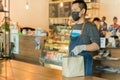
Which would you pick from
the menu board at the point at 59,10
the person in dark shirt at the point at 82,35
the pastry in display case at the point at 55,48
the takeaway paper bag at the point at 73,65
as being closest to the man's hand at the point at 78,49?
the person in dark shirt at the point at 82,35

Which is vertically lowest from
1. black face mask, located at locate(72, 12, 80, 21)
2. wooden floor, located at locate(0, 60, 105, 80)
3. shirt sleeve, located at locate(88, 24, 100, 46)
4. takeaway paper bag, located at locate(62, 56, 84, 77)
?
wooden floor, located at locate(0, 60, 105, 80)

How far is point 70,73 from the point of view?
2295mm

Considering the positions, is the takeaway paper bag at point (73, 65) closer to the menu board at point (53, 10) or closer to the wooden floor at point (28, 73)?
the wooden floor at point (28, 73)

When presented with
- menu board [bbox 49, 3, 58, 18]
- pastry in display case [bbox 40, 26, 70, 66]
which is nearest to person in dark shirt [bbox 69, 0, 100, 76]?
pastry in display case [bbox 40, 26, 70, 66]

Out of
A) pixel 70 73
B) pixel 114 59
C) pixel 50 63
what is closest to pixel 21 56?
pixel 50 63

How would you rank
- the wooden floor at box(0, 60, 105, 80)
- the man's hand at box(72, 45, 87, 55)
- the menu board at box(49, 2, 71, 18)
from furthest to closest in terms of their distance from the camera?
the menu board at box(49, 2, 71, 18) → the man's hand at box(72, 45, 87, 55) → the wooden floor at box(0, 60, 105, 80)

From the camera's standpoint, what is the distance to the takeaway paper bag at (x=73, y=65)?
2.26 m

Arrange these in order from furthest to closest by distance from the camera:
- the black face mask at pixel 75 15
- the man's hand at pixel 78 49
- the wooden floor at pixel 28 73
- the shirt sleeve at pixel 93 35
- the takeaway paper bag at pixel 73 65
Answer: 1. the black face mask at pixel 75 15
2. the shirt sleeve at pixel 93 35
3. the man's hand at pixel 78 49
4. the wooden floor at pixel 28 73
5. the takeaway paper bag at pixel 73 65

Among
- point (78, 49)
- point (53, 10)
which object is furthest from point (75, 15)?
point (53, 10)

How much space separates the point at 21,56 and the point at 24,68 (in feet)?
9.70

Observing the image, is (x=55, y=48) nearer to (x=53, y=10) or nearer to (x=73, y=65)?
(x=73, y=65)

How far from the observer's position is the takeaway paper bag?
2.26 m

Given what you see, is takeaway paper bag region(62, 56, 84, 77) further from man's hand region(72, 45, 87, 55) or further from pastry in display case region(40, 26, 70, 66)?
pastry in display case region(40, 26, 70, 66)

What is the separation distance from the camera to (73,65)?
226 cm
